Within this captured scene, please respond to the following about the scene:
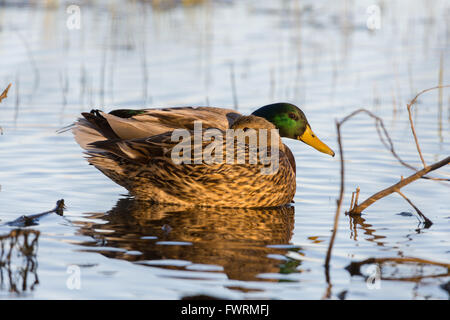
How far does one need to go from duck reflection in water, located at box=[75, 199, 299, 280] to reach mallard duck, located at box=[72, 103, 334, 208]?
0.11 metres

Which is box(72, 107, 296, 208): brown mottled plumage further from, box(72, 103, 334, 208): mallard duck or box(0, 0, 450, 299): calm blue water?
box(0, 0, 450, 299): calm blue water

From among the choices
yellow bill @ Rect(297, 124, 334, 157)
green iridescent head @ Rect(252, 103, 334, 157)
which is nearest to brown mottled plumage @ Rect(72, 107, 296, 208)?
green iridescent head @ Rect(252, 103, 334, 157)

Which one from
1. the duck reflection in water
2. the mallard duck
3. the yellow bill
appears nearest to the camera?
the duck reflection in water

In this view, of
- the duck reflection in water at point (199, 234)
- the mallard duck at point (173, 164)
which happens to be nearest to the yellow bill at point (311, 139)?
the mallard duck at point (173, 164)

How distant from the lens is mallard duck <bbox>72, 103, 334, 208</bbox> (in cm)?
601

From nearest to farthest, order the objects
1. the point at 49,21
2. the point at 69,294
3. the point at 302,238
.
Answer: the point at 69,294
the point at 302,238
the point at 49,21

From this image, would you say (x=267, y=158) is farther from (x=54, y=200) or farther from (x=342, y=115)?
(x=342, y=115)

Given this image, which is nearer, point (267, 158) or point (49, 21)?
point (267, 158)

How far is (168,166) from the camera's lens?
6.00 m

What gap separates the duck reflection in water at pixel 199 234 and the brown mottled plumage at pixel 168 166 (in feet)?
0.34

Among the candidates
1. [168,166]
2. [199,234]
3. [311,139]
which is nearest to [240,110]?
[311,139]

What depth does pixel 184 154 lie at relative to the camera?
595 centimetres

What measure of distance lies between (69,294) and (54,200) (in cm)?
215

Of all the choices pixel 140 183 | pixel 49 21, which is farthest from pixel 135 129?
pixel 49 21
